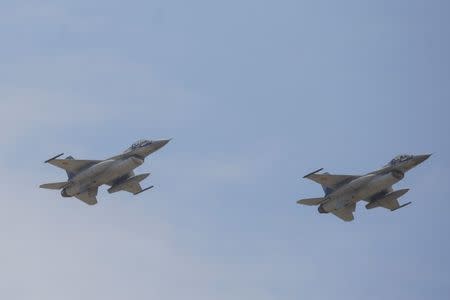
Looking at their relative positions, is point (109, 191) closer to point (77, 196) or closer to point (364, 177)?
point (77, 196)

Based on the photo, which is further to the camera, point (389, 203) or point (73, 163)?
point (389, 203)

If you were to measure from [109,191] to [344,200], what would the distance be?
63.8 ft

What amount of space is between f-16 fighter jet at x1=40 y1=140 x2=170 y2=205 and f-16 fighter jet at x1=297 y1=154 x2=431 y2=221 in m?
13.3

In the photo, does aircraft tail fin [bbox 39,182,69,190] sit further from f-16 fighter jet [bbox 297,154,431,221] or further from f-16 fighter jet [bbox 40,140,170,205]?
f-16 fighter jet [bbox 297,154,431,221]

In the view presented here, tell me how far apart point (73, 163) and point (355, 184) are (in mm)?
22633

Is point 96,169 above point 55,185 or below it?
above

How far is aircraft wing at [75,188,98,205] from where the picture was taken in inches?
4732

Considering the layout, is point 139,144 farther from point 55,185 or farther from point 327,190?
point 327,190

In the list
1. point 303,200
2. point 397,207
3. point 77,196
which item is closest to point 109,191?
point 77,196

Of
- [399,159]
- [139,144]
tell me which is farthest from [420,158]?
[139,144]

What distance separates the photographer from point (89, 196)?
120 m

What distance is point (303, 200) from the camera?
119125 mm

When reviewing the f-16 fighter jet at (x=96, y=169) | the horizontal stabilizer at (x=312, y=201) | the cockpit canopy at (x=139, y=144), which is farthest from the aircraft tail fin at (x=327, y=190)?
the cockpit canopy at (x=139, y=144)

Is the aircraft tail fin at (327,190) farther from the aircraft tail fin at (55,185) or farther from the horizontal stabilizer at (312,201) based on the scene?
the aircraft tail fin at (55,185)
